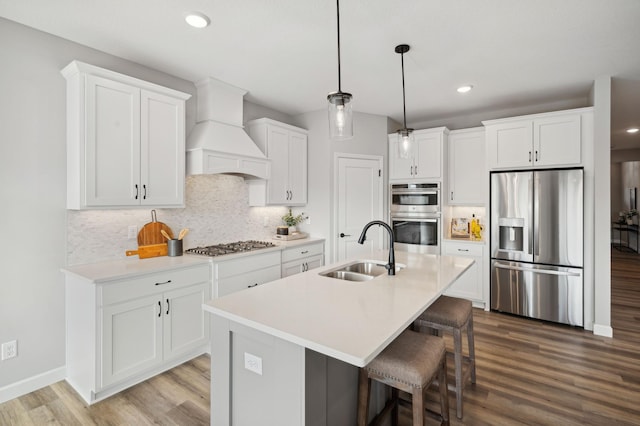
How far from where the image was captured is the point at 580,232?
359 centimetres

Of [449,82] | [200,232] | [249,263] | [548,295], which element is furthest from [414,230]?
[200,232]

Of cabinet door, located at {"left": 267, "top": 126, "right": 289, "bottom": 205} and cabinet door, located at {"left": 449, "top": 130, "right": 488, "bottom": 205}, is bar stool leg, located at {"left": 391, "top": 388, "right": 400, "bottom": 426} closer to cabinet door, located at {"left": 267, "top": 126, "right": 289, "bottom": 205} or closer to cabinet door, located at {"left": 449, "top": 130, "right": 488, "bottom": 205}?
cabinet door, located at {"left": 267, "top": 126, "right": 289, "bottom": 205}

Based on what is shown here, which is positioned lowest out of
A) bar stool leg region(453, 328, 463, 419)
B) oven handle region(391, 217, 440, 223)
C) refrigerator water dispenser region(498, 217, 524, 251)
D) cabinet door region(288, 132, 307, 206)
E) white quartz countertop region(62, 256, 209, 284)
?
bar stool leg region(453, 328, 463, 419)

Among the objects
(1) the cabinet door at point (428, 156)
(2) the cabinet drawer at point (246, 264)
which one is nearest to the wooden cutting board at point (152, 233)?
(2) the cabinet drawer at point (246, 264)

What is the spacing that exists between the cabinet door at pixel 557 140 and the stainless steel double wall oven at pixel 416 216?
1.28m

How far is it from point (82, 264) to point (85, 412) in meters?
1.11

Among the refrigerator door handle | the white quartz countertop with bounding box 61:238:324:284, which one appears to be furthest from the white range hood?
the refrigerator door handle

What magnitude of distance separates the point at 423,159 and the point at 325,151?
1.44 metres

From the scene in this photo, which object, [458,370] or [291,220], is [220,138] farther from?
[458,370]

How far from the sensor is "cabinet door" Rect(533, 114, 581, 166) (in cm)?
368

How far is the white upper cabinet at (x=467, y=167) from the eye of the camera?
14.7 feet

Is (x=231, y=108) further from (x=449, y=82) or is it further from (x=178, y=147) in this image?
(x=449, y=82)

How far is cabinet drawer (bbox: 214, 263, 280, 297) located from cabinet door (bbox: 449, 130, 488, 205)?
2749mm

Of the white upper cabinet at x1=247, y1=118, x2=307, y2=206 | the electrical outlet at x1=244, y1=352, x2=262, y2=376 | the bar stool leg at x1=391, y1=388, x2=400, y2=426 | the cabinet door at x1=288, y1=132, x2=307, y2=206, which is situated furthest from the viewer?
the cabinet door at x1=288, y1=132, x2=307, y2=206
